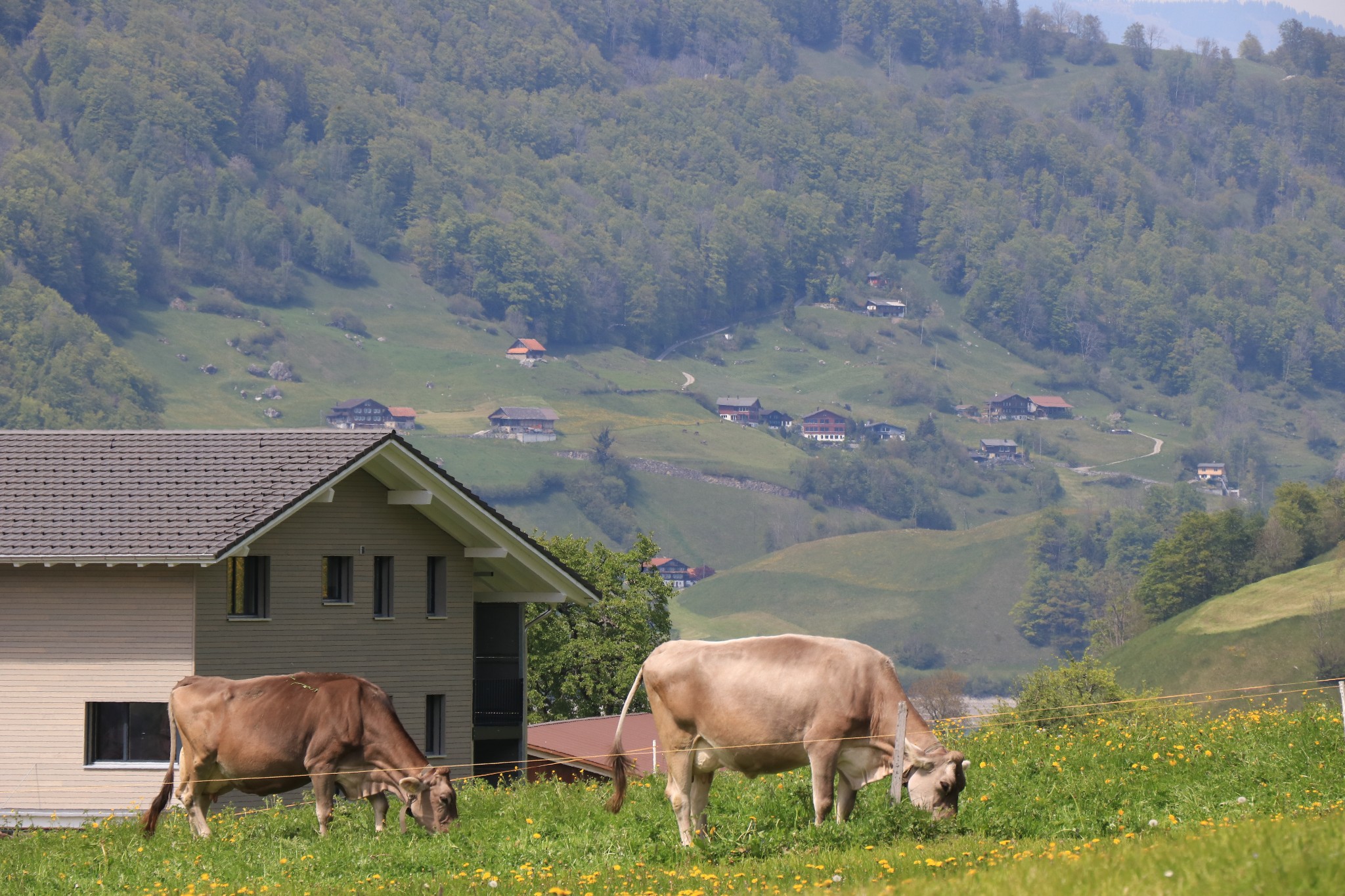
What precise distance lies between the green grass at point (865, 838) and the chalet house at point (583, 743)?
2586 centimetres

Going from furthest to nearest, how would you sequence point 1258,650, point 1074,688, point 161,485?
1. point 1258,650
2. point 1074,688
3. point 161,485

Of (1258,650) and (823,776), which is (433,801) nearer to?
(823,776)

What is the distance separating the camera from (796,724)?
17.5m

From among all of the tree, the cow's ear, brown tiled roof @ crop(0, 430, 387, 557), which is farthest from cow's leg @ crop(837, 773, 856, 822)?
the tree

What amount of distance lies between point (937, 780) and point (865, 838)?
4.45 feet

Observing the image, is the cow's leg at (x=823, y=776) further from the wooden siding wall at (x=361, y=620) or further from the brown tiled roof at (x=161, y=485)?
the wooden siding wall at (x=361, y=620)

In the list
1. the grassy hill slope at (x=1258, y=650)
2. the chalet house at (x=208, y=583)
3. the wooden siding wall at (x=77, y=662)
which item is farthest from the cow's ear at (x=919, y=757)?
the grassy hill slope at (x=1258, y=650)

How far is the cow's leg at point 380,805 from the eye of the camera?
20916mm

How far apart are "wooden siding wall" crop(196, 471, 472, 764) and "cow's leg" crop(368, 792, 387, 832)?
1102 centimetres

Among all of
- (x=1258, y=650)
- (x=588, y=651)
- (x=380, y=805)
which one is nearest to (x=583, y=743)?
(x=588, y=651)

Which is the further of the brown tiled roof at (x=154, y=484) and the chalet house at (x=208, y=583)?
the chalet house at (x=208, y=583)

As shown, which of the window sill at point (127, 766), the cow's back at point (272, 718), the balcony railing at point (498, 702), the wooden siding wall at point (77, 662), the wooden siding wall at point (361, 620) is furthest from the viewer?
the balcony railing at point (498, 702)

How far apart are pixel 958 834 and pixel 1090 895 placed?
5463 millimetres

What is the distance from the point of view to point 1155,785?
1786 centimetres
